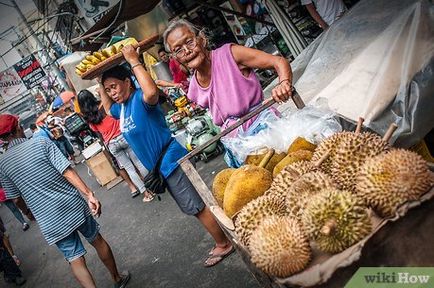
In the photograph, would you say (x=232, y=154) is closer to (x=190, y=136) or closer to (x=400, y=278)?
(x=400, y=278)

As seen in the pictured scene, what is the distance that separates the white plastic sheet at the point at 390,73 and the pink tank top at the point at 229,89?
1.71ft

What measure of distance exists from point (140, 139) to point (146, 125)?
14cm

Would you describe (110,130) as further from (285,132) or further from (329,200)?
(329,200)

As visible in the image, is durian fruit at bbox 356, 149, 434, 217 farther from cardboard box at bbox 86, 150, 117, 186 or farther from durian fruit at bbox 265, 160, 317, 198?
cardboard box at bbox 86, 150, 117, 186

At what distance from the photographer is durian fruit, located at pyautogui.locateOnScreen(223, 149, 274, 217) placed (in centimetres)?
177

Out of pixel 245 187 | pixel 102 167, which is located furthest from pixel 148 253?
pixel 102 167

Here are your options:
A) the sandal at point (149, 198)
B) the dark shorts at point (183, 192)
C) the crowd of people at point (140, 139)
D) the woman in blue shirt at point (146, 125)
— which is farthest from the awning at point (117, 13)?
the sandal at point (149, 198)

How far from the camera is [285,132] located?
2316 mm

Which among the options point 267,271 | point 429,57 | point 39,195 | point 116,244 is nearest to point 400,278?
Result: point 267,271

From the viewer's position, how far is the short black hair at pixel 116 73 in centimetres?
306

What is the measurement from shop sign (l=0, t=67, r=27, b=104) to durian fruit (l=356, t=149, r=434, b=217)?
1496 inches

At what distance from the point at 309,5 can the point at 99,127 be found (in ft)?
13.7

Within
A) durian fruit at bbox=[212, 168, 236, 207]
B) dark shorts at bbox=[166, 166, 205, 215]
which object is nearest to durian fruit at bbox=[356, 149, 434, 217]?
durian fruit at bbox=[212, 168, 236, 207]

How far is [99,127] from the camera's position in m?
6.52
